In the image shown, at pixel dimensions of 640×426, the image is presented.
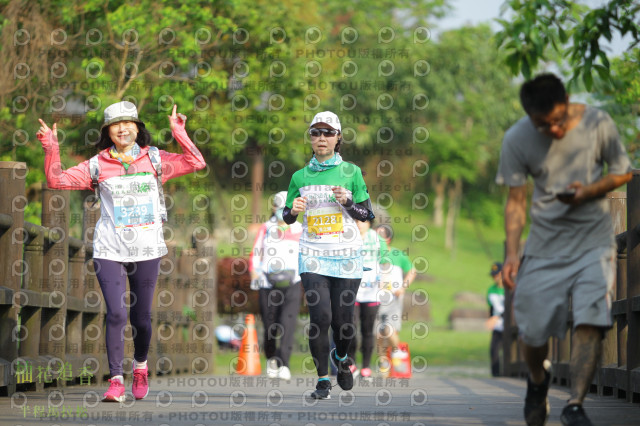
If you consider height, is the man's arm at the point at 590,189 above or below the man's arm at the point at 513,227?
above

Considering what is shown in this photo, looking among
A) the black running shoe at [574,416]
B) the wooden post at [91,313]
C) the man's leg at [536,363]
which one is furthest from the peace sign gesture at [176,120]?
the black running shoe at [574,416]

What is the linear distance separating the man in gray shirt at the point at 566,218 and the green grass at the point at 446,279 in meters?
13.8

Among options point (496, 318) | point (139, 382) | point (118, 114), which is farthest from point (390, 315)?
point (118, 114)

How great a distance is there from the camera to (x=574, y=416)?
5699 millimetres

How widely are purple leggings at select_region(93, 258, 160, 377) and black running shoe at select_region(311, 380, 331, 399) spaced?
1.35 meters

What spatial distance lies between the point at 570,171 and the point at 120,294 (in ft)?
12.1

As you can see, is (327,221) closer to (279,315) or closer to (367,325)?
(279,315)

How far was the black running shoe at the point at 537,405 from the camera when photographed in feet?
19.7

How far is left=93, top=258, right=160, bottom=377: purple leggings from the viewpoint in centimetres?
824

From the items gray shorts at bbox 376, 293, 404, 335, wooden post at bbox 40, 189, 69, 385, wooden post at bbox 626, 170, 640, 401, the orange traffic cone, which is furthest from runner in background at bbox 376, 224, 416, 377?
wooden post at bbox 626, 170, 640, 401

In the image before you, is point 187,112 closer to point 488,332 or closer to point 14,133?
point 14,133

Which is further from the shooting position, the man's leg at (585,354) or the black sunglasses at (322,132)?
the black sunglasses at (322,132)

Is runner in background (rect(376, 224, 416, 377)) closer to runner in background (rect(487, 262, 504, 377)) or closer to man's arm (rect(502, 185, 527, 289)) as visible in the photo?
runner in background (rect(487, 262, 504, 377))

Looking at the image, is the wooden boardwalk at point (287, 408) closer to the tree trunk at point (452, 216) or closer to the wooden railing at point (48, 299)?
the wooden railing at point (48, 299)
